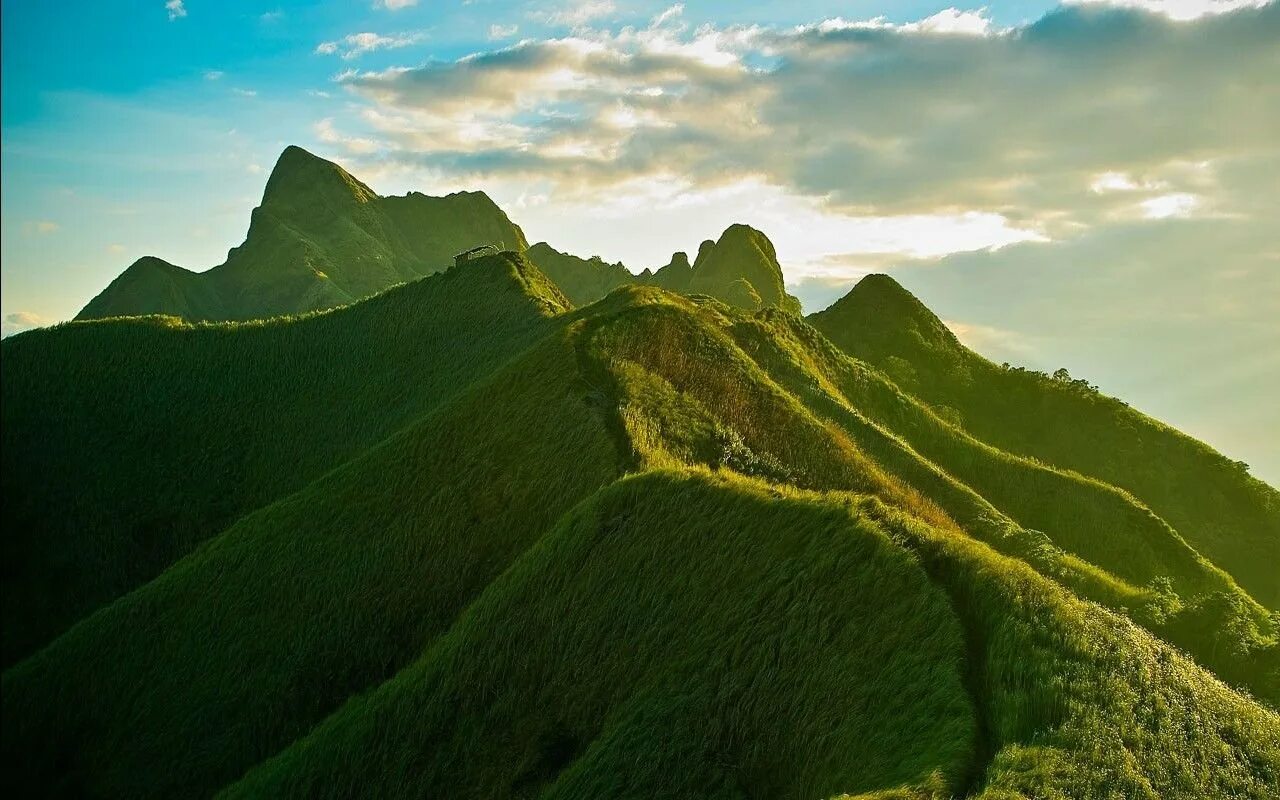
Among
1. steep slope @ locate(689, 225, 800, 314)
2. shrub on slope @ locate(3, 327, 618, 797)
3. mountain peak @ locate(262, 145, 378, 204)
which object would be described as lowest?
shrub on slope @ locate(3, 327, 618, 797)

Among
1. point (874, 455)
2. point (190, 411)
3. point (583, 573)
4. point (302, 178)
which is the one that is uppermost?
point (302, 178)

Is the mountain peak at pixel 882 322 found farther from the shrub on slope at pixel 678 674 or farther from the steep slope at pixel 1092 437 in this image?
the shrub on slope at pixel 678 674

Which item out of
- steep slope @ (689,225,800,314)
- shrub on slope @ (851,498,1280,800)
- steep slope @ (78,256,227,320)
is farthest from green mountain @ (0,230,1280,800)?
steep slope @ (78,256,227,320)

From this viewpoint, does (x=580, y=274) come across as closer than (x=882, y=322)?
No

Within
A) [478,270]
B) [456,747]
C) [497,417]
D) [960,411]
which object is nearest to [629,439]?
[497,417]

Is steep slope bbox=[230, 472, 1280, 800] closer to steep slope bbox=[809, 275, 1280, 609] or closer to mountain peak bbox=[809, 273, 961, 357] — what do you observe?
steep slope bbox=[809, 275, 1280, 609]

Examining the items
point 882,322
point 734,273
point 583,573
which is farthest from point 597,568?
point 734,273

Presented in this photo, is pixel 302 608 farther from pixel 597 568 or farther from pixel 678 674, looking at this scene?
pixel 678 674
